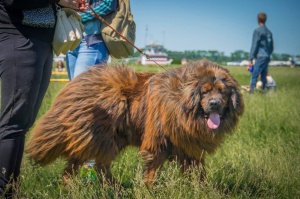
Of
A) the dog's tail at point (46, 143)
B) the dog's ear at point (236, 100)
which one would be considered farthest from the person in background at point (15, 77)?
the dog's ear at point (236, 100)

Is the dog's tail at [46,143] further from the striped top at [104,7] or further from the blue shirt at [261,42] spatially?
the blue shirt at [261,42]

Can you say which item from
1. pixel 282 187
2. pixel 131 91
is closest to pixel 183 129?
pixel 131 91

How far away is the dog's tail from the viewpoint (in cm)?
464

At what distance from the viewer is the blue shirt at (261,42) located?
574 inches

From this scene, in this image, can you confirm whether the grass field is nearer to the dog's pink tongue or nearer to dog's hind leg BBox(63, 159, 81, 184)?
dog's hind leg BBox(63, 159, 81, 184)

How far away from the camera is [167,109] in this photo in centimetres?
457

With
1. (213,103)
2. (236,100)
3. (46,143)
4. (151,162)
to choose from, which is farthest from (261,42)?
(46,143)

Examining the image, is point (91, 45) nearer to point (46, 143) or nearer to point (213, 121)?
point (46, 143)

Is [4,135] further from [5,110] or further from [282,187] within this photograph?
[282,187]

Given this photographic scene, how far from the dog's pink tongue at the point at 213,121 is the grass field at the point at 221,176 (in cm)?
40

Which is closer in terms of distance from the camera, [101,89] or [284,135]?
[101,89]

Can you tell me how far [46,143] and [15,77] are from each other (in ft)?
4.45

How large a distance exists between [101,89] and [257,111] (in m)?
4.80

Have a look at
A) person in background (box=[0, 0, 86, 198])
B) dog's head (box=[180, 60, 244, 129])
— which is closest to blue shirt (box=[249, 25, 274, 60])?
dog's head (box=[180, 60, 244, 129])
